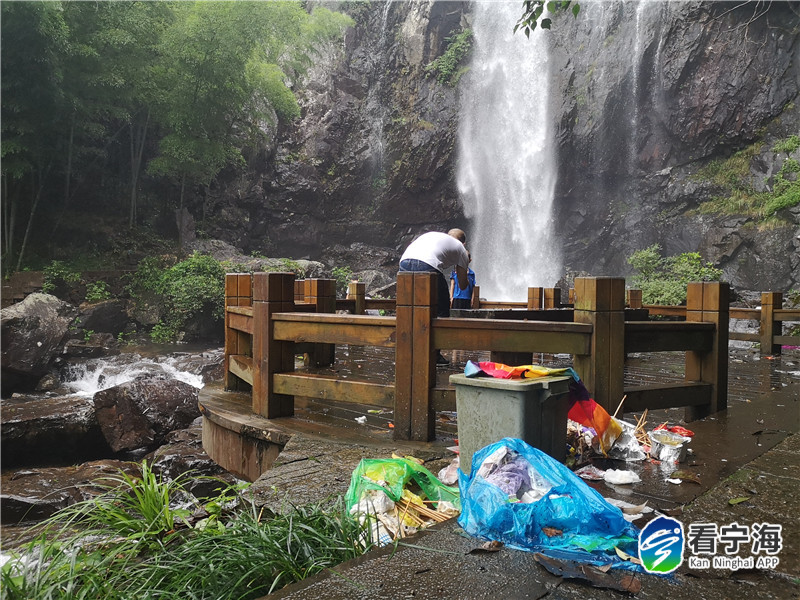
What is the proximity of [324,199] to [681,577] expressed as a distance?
1032 inches

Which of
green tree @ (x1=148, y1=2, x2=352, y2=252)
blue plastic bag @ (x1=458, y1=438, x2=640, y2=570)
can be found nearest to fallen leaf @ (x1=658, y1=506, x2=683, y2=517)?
blue plastic bag @ (x1=458, y1=438, x2=640, y2=570)

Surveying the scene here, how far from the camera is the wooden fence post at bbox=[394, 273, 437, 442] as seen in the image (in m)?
3.89

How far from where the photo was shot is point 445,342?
154 inches

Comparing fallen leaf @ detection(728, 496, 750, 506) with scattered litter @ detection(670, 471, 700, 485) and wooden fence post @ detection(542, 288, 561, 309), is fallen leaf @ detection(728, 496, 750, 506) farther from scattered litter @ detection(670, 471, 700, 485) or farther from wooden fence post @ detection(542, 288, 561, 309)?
wooden fence post @ detection(542, 288, 561, 309)

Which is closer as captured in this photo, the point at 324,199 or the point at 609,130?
the point at 609,130

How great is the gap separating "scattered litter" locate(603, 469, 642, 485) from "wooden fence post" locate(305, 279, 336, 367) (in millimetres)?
4028

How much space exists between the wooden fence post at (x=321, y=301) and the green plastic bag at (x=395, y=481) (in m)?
3.76

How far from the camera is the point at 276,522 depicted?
2.52 m

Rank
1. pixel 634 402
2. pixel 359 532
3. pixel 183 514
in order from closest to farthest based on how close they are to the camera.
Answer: pixel 359 532 → pixel 183 514 → pixel 634 402

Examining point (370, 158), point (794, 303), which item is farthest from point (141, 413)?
point (370, 158)

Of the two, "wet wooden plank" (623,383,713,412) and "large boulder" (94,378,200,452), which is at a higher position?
"wet wooden plank" (623,383,713,412)

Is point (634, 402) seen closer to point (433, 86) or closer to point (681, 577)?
point (681, 577)

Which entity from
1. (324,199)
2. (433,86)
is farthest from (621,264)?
(324,199)

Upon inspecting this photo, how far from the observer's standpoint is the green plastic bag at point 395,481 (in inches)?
106
